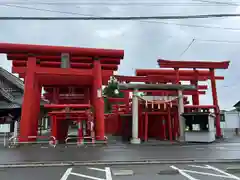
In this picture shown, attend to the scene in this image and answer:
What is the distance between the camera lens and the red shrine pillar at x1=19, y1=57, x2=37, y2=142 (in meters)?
17.9

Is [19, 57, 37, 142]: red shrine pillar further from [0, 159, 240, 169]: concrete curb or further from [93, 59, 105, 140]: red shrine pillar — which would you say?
[0, 159, 240, 169]: concrete curb

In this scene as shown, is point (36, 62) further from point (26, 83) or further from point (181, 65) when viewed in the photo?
point (181, 65)

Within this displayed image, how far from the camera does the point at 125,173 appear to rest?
7.72 metres

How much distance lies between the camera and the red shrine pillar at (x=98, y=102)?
18672 millimetres

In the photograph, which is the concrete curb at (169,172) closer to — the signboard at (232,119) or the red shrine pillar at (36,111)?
the red shrine pillar at (36,111)

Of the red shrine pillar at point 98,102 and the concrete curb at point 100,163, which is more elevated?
the red shrine pillar at point 98,102

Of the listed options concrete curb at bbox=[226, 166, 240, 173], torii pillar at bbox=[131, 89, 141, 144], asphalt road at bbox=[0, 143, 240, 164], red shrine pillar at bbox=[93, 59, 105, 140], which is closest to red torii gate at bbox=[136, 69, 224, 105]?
torii pillar at bbox=[131, 89, 141, 144]

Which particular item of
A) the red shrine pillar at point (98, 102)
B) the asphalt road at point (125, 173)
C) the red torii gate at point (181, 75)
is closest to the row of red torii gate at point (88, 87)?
the red shrine pillar at point (98, 102)

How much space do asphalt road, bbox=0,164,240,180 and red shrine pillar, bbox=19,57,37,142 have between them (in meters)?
9.58

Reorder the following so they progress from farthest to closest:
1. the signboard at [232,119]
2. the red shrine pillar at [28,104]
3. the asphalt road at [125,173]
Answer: the signboard at [232,119], the red shrine pillar at [28,104], the asphalt road at [125,173]

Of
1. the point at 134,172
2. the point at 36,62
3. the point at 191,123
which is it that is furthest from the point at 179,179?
the point at 36,62

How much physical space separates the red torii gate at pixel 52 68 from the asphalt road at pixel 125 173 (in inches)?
388

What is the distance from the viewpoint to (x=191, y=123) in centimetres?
2052

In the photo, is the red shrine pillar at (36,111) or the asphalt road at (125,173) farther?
the red shrine pillar at (36,111)
